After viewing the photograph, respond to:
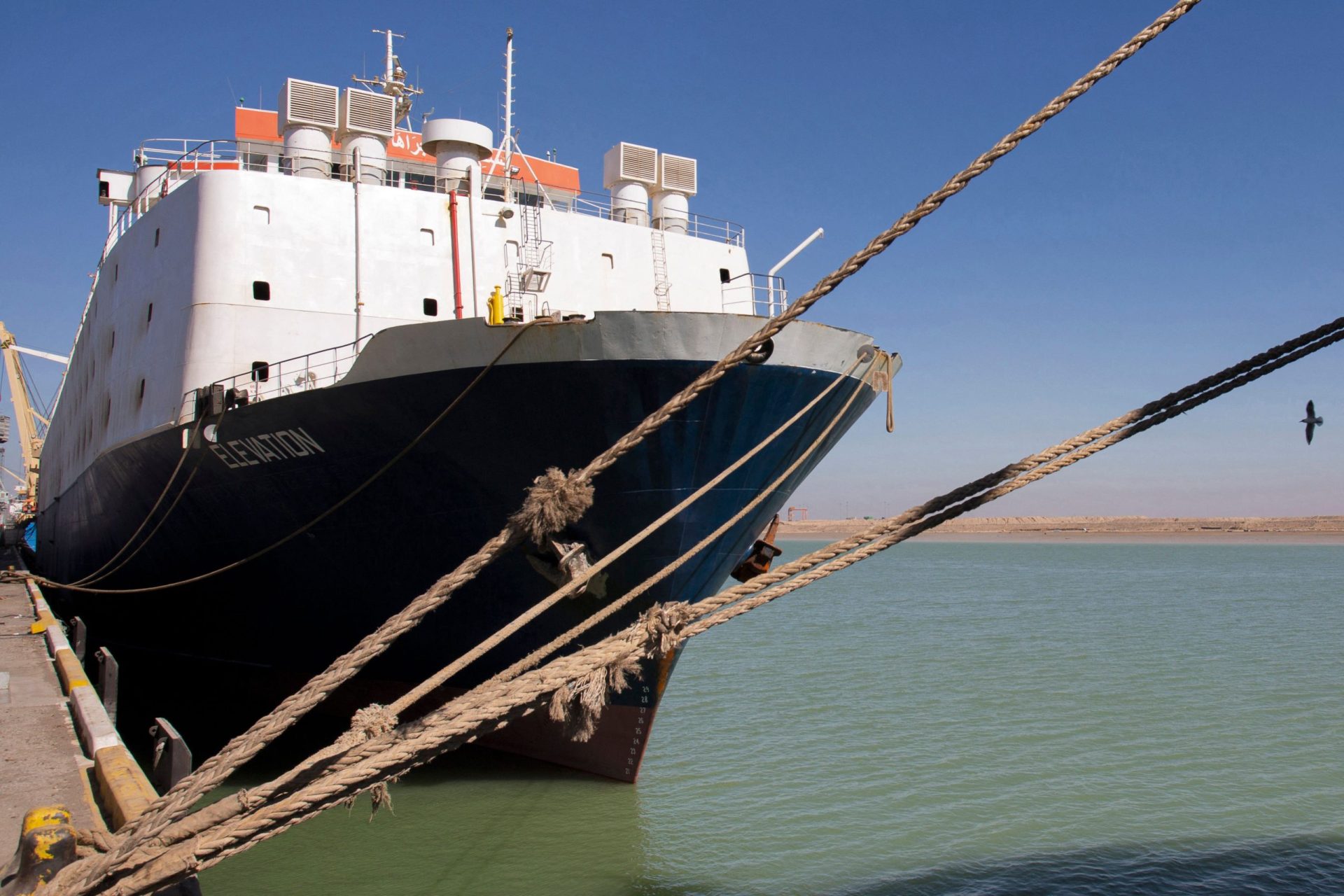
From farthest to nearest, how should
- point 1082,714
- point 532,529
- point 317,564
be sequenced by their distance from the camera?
point 1082,714
point 317,564
point 532,529

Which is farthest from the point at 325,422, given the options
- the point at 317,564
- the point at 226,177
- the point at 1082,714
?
the point at 1082,714

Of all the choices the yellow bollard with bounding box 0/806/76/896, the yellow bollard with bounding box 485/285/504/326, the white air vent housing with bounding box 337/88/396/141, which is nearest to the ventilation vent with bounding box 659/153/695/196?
the white air vent housing with bounding box 337/88/396/141

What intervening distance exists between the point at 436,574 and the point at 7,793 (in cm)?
422

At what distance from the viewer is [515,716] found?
161 inches

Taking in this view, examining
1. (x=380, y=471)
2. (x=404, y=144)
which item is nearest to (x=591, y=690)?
(x=380, y=471)

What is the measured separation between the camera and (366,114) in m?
12.9

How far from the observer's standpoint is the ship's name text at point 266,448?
32.7ft

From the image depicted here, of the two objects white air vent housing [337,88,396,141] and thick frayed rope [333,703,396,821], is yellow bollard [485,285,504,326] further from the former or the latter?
white air vent housing [337,88,396,141]

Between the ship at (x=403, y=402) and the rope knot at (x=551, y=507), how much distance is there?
9.07ft

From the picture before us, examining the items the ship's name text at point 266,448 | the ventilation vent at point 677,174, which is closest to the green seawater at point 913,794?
the ship's name text at point 266,448

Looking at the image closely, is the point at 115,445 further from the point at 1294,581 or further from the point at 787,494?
the point at 1294,581

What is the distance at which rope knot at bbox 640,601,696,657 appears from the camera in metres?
4.24

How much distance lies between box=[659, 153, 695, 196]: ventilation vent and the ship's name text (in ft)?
22.1

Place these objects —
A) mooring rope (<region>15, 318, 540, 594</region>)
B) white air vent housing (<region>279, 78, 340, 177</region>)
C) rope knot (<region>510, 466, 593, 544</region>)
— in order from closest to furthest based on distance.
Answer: rope knot (<region>510, 466, 593, 544</region>)
mooring rope (<region>15, 318, 540, 594</region>)
white air vent housing (<region>279, 78, 340, 177</region>)
